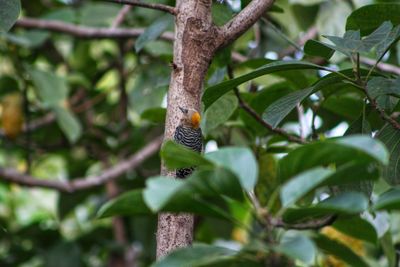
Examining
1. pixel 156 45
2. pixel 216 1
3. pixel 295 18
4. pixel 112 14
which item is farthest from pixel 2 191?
pixel 216 1

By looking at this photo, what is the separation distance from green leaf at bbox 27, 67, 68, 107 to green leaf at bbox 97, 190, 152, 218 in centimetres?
137

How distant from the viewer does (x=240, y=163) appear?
2.17 ft

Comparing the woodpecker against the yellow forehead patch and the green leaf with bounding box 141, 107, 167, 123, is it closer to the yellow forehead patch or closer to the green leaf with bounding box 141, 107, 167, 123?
the yellow forehead patch

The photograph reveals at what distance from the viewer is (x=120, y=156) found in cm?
239

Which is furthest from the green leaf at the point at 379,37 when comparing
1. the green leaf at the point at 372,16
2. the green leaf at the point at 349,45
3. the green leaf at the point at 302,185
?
the green leaf at the point at 302,185

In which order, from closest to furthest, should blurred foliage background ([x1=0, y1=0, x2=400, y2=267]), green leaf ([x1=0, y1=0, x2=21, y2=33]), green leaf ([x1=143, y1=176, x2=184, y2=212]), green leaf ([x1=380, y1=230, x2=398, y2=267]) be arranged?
Result: green leaf ([x1=143, y1=176, x2=184, y2=212])
green leaf ([x1=0, y1=0, x2=21, y2=33])
green leaf ([x1=380, y1=230, x2=398, y2=267])
blurred foliage background ([x1=0, y1=0, x2=400, y2=267])

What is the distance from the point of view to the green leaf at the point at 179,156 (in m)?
0.75

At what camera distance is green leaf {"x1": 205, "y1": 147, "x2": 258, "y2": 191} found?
65cm

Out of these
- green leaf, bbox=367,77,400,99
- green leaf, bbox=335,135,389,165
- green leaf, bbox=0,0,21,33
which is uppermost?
green leaf, bbox=0,0,21,33

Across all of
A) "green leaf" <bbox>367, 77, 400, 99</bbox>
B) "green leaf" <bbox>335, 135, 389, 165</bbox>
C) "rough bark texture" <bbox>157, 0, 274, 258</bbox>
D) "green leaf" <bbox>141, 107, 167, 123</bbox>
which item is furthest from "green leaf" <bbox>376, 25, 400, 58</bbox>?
"green leaf" <bbox>141, 107, 167, 123</bbox>

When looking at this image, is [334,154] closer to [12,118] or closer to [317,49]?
[317,49]

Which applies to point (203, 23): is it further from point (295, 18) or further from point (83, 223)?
point (83, 223)

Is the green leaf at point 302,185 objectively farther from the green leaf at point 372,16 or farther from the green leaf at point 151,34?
the green leaf at point 151,34

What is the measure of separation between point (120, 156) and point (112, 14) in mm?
491
